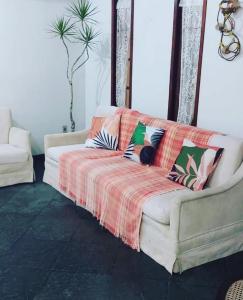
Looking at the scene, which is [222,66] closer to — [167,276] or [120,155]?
[120,155]

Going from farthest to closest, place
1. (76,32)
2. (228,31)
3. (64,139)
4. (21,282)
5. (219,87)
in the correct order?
(76,32), (64,139), (219,87), (228,31), (21,282)

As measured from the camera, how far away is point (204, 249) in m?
2.41

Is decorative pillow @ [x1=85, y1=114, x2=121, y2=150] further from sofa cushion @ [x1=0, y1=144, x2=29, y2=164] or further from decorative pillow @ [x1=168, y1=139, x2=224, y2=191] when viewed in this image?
decorative pillow @ [x1=168, y1=139, x2=224, y2=191]

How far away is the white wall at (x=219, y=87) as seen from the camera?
295 centimetres

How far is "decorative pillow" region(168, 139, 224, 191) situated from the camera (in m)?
2.58

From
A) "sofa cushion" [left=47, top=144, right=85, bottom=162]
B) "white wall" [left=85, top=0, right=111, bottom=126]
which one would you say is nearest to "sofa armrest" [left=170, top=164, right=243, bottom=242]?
"sofa cushion" [left=47, top=144, right=85, bottom=162]

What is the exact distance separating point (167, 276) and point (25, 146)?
226cm

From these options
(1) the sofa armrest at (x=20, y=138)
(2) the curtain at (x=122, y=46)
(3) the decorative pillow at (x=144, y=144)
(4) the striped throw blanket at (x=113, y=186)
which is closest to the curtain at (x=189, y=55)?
(3) the decorative pillow at (x=144, y=144)

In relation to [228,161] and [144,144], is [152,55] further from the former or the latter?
[228,161]

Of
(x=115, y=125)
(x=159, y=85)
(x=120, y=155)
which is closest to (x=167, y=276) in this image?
(x=120, y=155)

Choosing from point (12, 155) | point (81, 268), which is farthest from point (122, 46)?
point (81, 268)

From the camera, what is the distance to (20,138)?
396cm

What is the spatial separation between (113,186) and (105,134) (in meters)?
0.99

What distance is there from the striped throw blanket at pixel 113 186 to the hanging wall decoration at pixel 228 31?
3.75 ft
